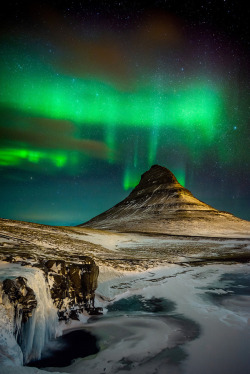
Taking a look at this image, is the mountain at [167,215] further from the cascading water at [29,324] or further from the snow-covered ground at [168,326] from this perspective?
the cascading water at [29,324]

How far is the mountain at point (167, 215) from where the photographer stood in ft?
205

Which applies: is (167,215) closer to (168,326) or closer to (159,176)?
(159,176)

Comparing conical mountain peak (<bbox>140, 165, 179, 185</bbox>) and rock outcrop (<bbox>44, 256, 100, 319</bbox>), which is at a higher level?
conical mountain peak (<bbox>140, 165, 179, 185</bbox>)

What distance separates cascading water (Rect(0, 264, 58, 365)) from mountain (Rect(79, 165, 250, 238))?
52.4 metres

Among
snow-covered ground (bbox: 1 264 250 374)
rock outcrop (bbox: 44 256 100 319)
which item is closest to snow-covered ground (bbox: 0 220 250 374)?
snow-covered ground (bbox: 1 264 250 374)

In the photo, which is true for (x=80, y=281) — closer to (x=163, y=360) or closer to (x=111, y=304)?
(x=111, y=304)

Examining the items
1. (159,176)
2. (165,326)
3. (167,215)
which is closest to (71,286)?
(165,326)

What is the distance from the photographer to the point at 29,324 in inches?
170

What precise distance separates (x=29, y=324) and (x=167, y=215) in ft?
251

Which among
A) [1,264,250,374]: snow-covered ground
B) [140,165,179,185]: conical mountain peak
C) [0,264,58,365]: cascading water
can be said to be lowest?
[1,264,250,374]: snow-covered ground

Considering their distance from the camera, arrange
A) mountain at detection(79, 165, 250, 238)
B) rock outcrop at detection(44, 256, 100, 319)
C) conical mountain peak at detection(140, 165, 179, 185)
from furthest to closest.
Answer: conical mountain peak at detection(140, 165, 179, 185)
mountain at detection(79, 165, 250, 238)
rock outcrop at detection(44, 256, 100, 319)

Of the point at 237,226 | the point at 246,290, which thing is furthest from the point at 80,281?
the point at 237,226

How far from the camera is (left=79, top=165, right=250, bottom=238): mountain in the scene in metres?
62.3

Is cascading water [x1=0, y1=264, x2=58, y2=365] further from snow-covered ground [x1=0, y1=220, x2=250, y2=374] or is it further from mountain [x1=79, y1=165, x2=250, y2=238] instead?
mountain [x1=79, y1=165, x2=250, y2=238]
